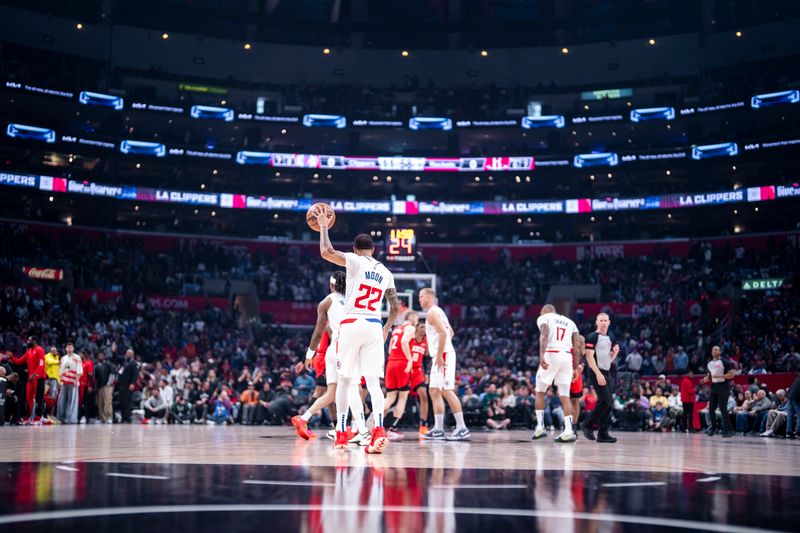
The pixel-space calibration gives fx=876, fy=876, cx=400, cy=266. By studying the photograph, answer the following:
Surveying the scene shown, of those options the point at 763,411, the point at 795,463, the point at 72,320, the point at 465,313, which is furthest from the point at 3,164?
the point at 795,463

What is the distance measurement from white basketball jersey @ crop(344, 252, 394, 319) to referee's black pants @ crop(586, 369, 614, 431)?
6138mm

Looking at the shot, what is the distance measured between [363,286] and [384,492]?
4.74 metres

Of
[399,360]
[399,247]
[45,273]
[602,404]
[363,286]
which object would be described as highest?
[399,247]

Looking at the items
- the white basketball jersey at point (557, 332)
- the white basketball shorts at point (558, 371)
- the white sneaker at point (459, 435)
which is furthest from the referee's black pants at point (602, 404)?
the white sneaker at point (459, 435)

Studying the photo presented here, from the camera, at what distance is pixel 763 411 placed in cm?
2253

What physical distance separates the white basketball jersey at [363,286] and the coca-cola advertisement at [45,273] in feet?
121

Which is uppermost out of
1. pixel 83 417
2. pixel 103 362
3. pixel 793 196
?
pixel 793 196

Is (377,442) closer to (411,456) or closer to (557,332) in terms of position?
(411,456)

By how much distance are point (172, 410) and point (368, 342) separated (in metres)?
17.4

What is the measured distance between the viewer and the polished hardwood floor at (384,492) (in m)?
5.02

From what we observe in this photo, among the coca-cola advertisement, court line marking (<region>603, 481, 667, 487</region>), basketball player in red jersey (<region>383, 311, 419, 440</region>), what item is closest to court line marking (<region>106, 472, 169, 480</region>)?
court line marking (<region>603, 481, 667, 487</region>)

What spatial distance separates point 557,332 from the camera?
1568 centimetres

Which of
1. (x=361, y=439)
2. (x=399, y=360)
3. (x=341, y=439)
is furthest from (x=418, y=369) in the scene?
(x=341, y=439)

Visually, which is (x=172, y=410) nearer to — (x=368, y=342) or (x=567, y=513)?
(x=368, y=342)
